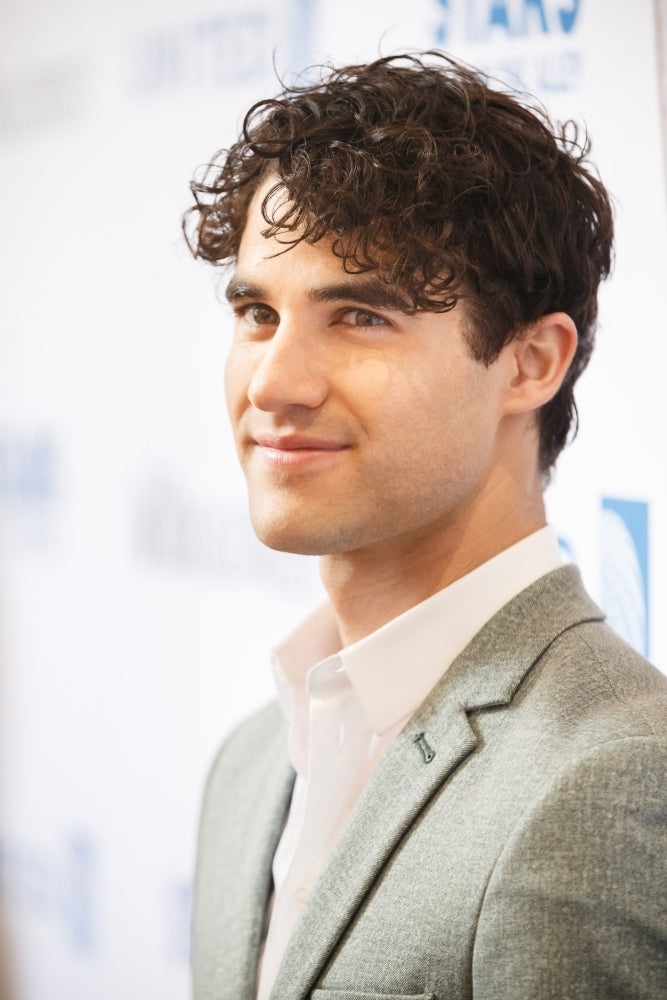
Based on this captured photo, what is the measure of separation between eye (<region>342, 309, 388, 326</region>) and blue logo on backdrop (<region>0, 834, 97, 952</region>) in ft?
5.53

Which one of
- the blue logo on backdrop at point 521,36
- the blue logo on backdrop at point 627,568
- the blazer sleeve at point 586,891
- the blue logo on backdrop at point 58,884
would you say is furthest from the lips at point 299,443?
the blue logo on backdrop at point 58,884

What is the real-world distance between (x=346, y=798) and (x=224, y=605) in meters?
1.03

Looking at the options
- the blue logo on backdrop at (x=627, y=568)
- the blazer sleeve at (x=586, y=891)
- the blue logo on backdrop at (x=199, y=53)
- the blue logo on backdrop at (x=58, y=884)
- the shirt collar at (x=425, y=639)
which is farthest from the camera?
the blue logo on backdrop at (x=58, y=884)

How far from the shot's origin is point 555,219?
1.20 m

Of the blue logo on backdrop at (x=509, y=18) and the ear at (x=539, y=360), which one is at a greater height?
the blue logo on backdrop at (x=509, y=18)

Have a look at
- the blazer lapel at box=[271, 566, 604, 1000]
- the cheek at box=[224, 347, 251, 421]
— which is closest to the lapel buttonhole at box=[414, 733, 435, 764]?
the blazer lapel at box=[271, 566, 604, 1000]

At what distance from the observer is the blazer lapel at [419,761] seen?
1024 millimetres

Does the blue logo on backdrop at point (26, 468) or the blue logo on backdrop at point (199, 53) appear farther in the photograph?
the blue logo on backdrop at point (26, 468)

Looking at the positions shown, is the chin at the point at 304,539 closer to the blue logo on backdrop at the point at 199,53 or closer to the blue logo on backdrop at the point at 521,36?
the blue logo on backdrop at the point at 521,36

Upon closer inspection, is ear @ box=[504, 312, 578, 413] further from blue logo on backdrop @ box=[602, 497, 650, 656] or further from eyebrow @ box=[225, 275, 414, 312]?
blue logo on backdrop @ box=[602, 497, 650, 656]

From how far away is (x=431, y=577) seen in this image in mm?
1173

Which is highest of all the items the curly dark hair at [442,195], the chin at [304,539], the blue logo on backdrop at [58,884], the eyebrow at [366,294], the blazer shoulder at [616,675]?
the curly dark hair at [442,195]

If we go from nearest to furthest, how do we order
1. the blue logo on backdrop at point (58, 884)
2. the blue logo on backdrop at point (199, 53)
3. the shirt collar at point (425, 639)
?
the shirt collar at point (425, 639) → the blue logo on backdrop at point (199, 53) → the blue logo on backdrop at point (58, 884)

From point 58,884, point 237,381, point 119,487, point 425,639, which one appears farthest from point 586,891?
point 58,884
